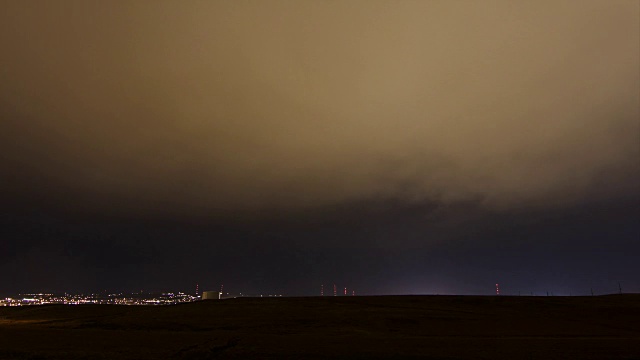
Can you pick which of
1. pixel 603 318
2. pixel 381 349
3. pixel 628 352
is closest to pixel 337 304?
pixel 603 318

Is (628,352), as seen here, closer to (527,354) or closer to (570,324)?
(527,354)

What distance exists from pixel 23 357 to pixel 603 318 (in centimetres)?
3075

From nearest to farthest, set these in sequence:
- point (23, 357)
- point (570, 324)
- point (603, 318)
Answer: point (23, 357)
point (570, 324)
point (603, 318)

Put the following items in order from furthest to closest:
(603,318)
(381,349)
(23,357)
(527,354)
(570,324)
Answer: (603,318) < (570,324) < (381,349) < (527,354) < (23,357)

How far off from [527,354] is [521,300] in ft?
85.3

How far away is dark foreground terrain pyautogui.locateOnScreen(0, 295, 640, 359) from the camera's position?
1669 cm

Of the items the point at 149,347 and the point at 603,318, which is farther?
the point at 603,318

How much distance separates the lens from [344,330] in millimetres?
24453

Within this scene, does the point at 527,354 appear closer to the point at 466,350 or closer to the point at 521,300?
the point at 466,350

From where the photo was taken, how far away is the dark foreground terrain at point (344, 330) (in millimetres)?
16688

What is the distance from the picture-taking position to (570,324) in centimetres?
2738

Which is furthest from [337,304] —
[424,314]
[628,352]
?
[628,352]

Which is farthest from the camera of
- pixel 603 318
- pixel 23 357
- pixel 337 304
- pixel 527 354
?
pixel 337 304

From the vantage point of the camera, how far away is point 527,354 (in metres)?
16.4
